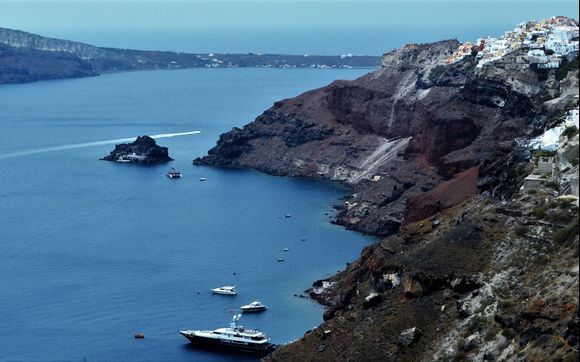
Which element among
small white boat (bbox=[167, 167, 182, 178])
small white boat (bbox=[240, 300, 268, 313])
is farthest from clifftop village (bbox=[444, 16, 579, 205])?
small white boat (bbox=[167, 167, 182, 178])

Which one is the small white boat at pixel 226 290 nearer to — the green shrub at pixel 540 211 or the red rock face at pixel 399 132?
the red rock face at pixel 399 132

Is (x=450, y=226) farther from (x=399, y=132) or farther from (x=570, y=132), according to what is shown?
(x=399, y=132)

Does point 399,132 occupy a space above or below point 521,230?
below

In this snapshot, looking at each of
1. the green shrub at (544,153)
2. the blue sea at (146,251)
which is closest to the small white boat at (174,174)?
the blue sea at (146,251)

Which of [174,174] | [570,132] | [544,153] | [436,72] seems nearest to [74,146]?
[174,174]

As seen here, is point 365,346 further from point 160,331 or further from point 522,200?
point 160,331

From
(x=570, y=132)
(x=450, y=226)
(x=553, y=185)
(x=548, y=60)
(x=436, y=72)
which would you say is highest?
(x=570, y=132)
